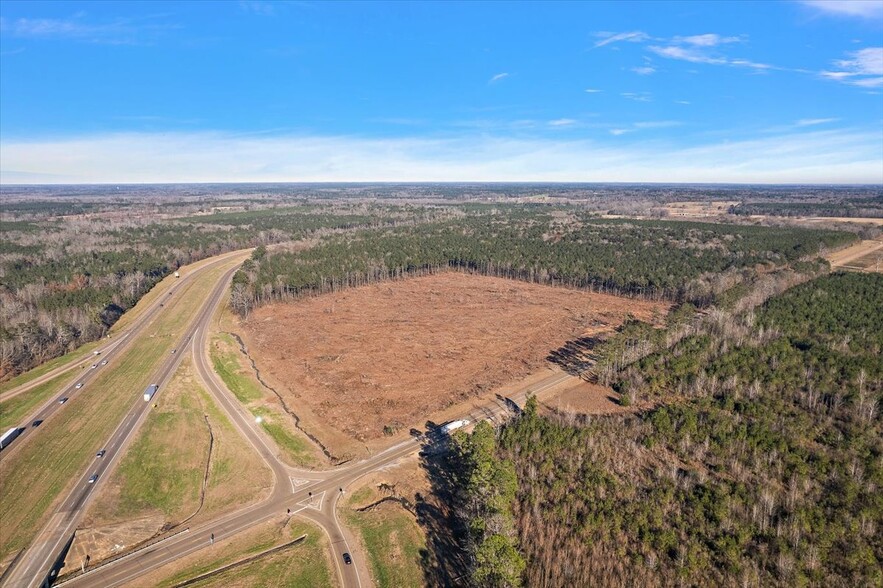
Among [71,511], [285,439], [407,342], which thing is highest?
[407,342]

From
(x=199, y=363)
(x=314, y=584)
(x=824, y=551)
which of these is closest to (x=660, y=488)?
(x=824, y=551)

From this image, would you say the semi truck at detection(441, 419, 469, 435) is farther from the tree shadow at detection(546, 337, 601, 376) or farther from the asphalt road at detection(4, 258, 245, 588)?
the asphalt road at detection(4, 258, 245, 588)

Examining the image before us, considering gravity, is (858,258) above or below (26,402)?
above

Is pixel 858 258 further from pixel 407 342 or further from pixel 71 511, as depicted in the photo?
pixel 71 511

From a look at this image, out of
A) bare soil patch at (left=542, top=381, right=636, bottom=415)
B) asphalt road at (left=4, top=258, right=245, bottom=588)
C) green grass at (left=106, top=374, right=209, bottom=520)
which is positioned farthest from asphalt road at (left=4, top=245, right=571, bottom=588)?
bare soil patch at (left=542, top=381, right=636, bottom=415)

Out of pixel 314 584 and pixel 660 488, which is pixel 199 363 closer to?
pixel 314 584

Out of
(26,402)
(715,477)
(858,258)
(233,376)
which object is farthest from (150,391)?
(858,258)

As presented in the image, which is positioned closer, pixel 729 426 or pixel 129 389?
pixel 729 426
